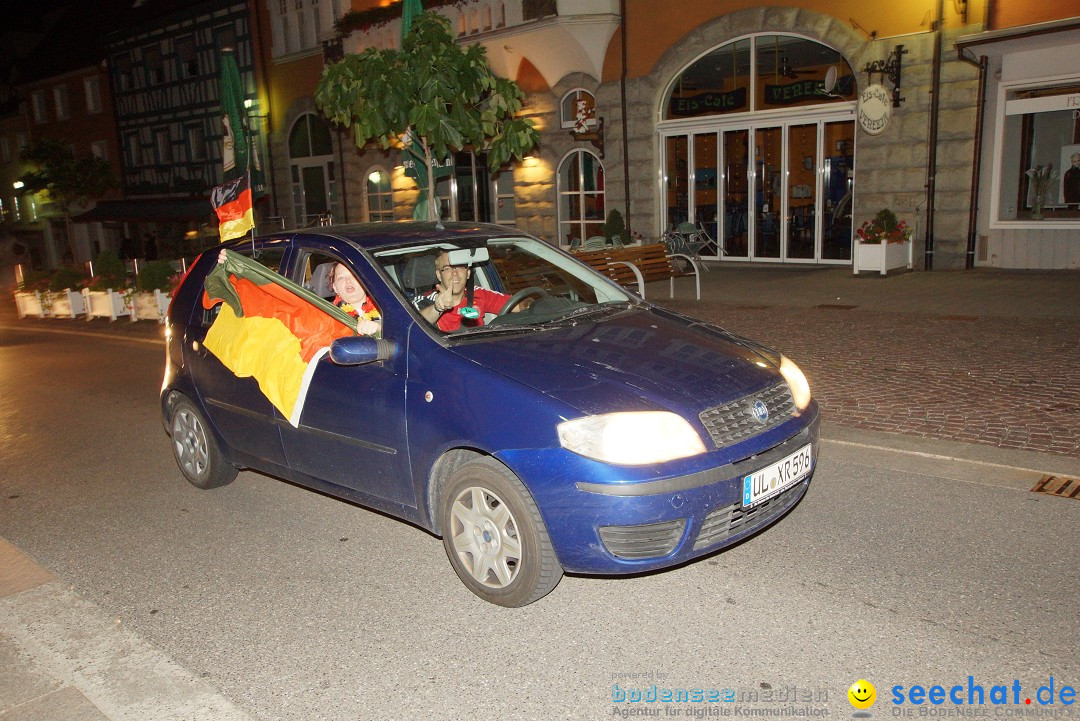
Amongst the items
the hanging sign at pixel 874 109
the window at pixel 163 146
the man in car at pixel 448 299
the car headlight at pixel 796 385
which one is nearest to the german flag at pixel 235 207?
the man in car at pixel 448 299

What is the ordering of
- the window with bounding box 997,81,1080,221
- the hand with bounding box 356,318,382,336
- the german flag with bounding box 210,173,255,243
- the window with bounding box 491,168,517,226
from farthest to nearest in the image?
the window with bounding box 491,168,517,226
the window with bounding box 997,81,1080,221
the german flag with bounding box 210,173,255,243
the hand with bounding box 356,318,382,336

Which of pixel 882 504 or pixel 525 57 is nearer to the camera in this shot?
pixel 882 504

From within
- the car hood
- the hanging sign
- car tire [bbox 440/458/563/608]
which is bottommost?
car tire [bbox 440/458/563/608]

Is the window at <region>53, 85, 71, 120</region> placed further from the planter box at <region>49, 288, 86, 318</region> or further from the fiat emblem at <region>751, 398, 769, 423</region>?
the fiat emblem at <region>751, 398, 769, 423</region>

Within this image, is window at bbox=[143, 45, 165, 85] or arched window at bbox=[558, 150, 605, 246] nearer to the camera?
arched window at bbox=[558, 150, 605, 246]

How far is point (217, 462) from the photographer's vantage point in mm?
5883

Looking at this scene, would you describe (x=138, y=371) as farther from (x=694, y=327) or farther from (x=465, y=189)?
(x=465, y=189)

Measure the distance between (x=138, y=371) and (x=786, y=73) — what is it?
508 inches

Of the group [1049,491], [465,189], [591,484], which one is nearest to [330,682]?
[591,484]

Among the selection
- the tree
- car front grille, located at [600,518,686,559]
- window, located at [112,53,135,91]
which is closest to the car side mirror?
car front grille, located at [600,518,686,559]

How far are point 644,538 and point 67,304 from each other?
17426 millimetres

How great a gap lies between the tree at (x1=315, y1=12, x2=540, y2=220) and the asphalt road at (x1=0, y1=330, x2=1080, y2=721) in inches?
219

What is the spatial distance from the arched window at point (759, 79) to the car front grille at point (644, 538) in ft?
47.7

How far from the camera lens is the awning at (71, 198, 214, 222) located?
2936cm
